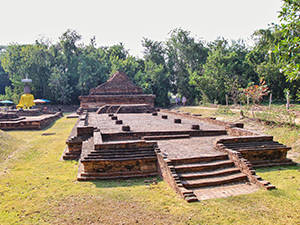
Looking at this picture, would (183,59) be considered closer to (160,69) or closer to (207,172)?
(160,69)

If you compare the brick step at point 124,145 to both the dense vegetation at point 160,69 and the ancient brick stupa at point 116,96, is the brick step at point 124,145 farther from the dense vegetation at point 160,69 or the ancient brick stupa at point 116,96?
the dense vegetation at point 160,69

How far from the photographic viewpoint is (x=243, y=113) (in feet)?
55.8

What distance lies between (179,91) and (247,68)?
11126 mm

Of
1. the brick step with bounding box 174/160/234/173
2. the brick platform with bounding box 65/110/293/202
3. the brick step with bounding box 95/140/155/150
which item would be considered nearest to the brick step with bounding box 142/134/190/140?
the brick platform with bounding box 65/110/293/202

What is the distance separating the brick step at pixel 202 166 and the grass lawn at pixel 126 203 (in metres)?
0.59

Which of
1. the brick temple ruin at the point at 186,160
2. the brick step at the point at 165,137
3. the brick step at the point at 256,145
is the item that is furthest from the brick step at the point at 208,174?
the brick step at the point at 165,137

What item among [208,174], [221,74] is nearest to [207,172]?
[208,174]

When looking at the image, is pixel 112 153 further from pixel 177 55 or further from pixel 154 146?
pixel 177 55

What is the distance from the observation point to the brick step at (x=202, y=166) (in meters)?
6.37

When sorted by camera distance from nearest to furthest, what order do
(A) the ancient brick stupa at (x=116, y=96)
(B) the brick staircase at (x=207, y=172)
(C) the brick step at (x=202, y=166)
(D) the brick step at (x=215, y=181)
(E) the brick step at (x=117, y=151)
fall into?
1. (D) the brick step at (x=215, y=181)
2. (B) the brick staircase at (x=207, y=172)
3. (C) the brick step at (x=202, y=166)
4. (E) the brick step at (x=117, y=151)
5. (A) the ancient brick stupa at (x=116, y=96)

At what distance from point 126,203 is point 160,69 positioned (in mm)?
31305

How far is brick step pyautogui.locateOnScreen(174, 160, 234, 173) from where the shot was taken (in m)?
6.37

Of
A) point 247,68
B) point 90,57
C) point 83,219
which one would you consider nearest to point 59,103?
point 90,57

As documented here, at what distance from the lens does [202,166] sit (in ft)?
21.4
